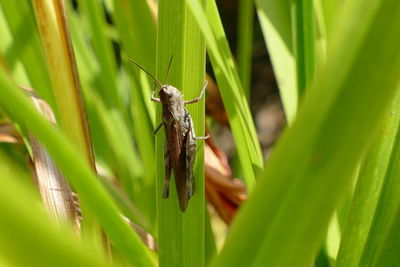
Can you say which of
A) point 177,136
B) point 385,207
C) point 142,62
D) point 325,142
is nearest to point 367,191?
point 385,207

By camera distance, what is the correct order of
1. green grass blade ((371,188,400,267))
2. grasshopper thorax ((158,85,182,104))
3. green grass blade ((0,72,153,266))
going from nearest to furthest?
green grass blade ((0,72,153,266)) → green grass blade ((371,188,400,267)) → grasshopper thorax ((158,85,182,104))

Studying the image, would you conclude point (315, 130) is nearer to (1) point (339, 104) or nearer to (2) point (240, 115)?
(1) point (339, 104)

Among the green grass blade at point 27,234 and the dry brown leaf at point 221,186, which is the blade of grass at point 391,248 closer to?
the green grass blade at point 27,234

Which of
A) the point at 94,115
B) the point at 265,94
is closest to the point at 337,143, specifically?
the point at 94,115

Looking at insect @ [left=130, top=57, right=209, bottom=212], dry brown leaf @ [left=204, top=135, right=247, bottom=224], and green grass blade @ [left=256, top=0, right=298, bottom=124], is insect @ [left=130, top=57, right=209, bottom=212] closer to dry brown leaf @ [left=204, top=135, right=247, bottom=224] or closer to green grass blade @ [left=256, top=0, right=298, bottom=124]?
dry brown leaf @ [left=204, top=135, right=247, bottom=224]

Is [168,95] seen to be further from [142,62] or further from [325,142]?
[325,142]

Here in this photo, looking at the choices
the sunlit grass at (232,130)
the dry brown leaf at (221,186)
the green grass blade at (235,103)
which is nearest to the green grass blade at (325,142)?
the sunlit grass at (232,130)

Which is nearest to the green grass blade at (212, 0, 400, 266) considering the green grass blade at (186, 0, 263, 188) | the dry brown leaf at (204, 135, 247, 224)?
the green grass blade at (186, 0, 263, 188)
